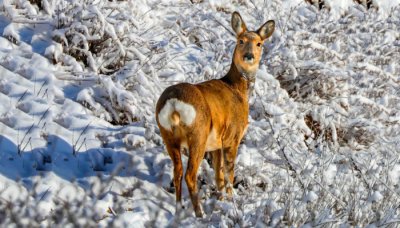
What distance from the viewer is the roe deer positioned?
589 cm

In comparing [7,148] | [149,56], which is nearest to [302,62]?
[149,56]

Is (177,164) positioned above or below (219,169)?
above

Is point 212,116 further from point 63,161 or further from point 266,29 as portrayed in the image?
point 266,29

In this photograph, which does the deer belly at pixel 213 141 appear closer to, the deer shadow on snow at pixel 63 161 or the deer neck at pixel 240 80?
the deer shadow on snow at pixel 63 161

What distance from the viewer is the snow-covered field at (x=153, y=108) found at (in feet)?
18.2

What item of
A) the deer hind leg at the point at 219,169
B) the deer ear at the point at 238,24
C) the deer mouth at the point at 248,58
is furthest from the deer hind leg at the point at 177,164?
the deer ear at the point at 238,24

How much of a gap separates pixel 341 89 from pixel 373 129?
1.04m

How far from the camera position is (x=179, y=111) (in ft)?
19.2

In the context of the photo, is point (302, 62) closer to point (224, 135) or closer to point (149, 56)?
point (149, 56)

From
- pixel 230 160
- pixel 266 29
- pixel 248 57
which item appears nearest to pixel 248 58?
pixel 248 57

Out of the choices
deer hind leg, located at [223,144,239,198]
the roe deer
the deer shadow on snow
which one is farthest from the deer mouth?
the deer shadow on snow

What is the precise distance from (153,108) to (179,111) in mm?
2108

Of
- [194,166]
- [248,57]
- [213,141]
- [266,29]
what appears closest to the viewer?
[194,166]

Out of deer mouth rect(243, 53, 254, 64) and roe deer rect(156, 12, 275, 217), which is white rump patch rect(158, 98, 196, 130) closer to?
roe deer rect(156, 12, 275, 217)
